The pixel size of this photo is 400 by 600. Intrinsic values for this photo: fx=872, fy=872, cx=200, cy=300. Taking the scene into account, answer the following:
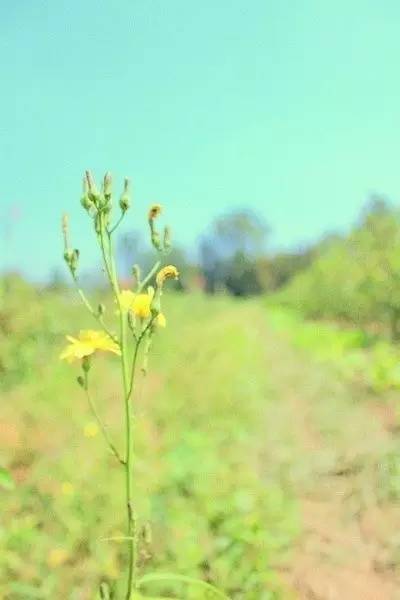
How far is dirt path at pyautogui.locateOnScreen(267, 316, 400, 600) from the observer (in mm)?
3688

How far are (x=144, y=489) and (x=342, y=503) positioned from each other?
43.9 inches

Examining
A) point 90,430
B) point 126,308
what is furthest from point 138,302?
point 90,430

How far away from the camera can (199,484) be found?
176 inches

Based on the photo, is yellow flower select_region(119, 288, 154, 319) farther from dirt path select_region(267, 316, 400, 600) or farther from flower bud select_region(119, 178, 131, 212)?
dirt path select_region(267, 316, 400, 600)

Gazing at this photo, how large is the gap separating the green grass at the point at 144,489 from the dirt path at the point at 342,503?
0.45 feet

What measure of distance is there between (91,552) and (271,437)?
270 cm

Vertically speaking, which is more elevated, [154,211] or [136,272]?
[154,211]

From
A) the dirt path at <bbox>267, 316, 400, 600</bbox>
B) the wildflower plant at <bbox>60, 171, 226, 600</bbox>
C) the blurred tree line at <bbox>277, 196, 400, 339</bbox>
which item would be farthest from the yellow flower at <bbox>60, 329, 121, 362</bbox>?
the blurred tree line at <bbox>277, 196, 400, 339</bbox>

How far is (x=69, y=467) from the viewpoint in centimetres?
446

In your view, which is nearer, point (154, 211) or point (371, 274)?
point (154, 211)

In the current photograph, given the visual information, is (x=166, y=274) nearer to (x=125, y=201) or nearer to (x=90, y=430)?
(x=125, y=201)

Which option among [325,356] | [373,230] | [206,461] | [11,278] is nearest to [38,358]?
[11,278]

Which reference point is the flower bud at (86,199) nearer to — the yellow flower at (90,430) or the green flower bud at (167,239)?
the green flower bud at (167,239)

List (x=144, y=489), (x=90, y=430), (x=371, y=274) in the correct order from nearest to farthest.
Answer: (x=144, y=489) → (x=90, y=430) → (x=371, y=274)
